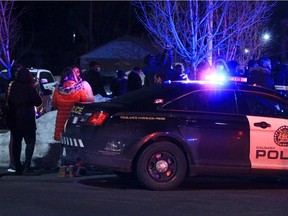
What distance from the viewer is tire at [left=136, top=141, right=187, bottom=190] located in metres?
7.85

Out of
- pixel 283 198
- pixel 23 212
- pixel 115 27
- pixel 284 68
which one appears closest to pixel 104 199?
pixel 23 212

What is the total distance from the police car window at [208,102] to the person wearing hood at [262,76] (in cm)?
369

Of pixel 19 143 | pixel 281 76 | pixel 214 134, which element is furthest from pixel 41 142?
pixel 281 76

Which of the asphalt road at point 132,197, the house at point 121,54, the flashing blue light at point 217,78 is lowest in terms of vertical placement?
the asphalt road at point 132,197

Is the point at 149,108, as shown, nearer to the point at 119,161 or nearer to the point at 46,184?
the point at 119,161

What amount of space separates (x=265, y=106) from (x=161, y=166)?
1768 millimetres

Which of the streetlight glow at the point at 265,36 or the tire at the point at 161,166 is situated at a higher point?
the streetlight glow at the point at 265,36

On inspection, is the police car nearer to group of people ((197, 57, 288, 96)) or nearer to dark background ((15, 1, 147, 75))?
group of people ((197, 57, 288, 96))

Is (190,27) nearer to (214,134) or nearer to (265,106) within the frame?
(265,106)

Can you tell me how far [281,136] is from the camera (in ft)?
26.8

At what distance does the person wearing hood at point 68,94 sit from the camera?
9.54 m

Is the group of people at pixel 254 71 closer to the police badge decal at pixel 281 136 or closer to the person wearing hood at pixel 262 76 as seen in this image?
the person wearing hood at pixel 262 76

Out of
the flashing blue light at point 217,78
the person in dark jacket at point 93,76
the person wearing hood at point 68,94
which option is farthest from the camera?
→ the person in dark jacket at point 93,76

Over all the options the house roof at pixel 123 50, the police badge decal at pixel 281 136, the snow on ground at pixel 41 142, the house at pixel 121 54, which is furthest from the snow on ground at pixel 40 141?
the house roof at pixel 123 50
